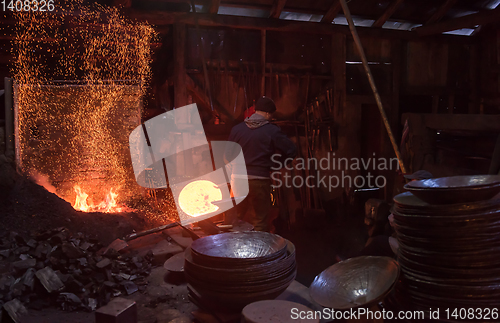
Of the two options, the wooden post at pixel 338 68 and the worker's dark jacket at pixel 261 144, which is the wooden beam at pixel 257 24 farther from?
the worker's dark jacket at pixel 261 144

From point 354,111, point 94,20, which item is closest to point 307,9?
point 354,111

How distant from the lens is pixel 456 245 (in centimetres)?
231

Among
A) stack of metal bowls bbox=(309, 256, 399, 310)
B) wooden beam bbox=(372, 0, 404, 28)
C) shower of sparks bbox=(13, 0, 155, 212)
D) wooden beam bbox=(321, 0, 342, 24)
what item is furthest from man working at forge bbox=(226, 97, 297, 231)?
wooden beam bbox=(372, 0, 404, 28)

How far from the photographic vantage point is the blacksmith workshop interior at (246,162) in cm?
254

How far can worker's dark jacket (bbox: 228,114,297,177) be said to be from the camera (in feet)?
17.1

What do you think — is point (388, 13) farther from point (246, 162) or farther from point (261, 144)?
point (246, 162)

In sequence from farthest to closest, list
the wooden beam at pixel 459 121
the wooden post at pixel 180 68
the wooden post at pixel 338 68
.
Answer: the wooden post at pixel 338 68, the wooden post at pixel 180 68, the wooden beam at pixel 459 121

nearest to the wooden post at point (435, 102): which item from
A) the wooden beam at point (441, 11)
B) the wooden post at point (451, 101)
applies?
the wooden post at point (451, 101)

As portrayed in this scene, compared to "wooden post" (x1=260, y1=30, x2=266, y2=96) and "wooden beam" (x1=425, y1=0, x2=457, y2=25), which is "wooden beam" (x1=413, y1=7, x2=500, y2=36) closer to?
"wooden beam" (x1=425, y1=0, x2=457, y2=25)

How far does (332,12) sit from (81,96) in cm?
519

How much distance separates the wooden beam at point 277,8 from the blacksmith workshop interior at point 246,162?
0.26 feet

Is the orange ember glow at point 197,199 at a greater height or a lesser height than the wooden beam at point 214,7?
lesser

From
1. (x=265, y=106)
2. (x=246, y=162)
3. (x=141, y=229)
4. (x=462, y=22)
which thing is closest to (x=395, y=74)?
(x=462, y=22)

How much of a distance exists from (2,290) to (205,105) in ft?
15.4
